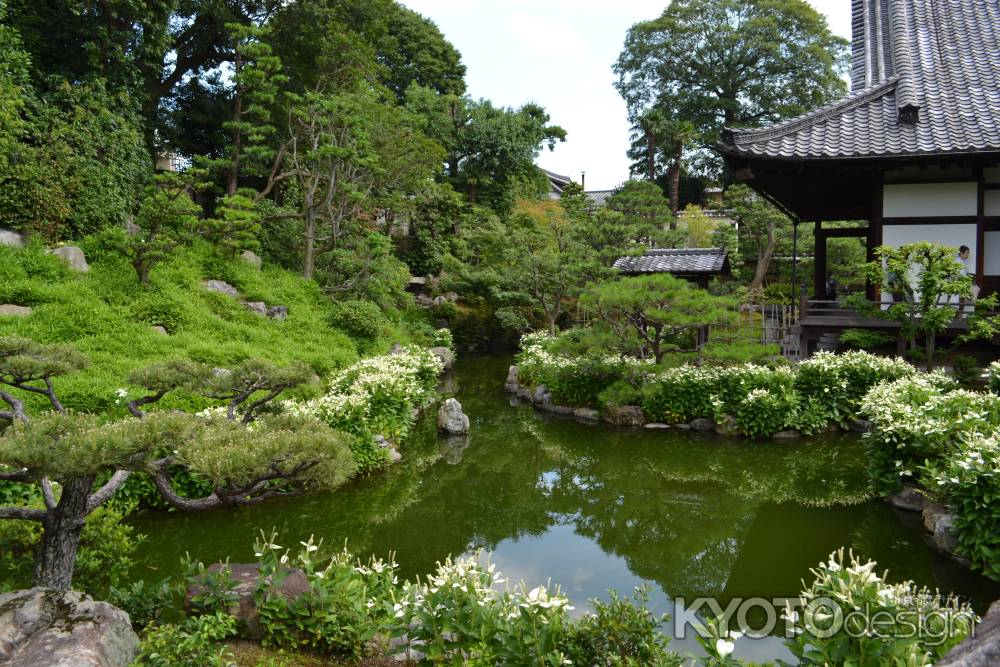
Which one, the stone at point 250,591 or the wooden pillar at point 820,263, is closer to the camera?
the stone at point 250,591

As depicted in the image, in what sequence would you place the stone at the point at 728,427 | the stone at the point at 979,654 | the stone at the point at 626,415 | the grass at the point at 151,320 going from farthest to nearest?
the stone at the point at 626,415
the stone at the point at 728,427
the grass at the point at 151,320
the stone at the point at 979,654

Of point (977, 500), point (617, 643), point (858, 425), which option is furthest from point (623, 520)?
point (858, 425)

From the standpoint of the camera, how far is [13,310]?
9977 mm

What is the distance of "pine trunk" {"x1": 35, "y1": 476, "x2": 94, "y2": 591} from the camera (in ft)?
12.2

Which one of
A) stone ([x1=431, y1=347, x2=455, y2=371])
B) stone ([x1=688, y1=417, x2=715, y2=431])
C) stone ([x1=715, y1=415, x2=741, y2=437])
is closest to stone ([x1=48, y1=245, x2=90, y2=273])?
stone ([x1=431, y1=347, x2=455, y2=371])

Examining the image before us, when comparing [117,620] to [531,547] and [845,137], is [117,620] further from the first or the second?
[845,137]

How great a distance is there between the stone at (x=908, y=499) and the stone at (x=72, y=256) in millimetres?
13454

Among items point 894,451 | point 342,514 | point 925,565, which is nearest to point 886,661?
point 925,565

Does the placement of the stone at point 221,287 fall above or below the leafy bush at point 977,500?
above

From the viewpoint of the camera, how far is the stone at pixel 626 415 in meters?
11.2

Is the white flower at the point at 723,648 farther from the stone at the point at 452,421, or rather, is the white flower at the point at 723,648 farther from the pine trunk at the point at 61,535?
the stone at the point at 452,421

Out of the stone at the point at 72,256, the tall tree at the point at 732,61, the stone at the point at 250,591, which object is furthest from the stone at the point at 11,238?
the tall tree at the point at 732,61

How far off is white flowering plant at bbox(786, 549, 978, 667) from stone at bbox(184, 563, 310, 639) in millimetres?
3052

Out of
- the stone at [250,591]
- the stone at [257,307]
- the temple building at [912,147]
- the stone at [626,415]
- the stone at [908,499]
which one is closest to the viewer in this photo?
the stone at [250,591]
